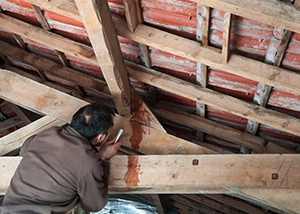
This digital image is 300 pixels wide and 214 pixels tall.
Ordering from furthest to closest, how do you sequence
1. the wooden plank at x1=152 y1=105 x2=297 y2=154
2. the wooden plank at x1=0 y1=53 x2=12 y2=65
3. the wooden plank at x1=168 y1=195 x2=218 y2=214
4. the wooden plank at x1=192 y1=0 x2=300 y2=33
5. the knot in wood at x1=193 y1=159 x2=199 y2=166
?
the wooden plank at x1=168 y1=195 x2=218 y2=214 → the wooden plank at x1=0 y1=53 x2=12 y2=65 → the wooden plank at x1=152 y1=105 x2=297 y2=154 → the knot in wood at x1=193 y1=159 x2=199 y2=166 → the wooden plank at x1=192 y1=0 x2=300 y2=33

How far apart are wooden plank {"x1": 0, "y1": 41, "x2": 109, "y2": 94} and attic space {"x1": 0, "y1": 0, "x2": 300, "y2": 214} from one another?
12 millimetres

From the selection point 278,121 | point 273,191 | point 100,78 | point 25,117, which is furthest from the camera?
point 25,117

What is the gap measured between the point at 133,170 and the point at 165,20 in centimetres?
123

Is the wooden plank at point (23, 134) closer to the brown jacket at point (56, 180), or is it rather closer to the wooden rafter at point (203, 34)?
the brown jacket at point (56, 180)

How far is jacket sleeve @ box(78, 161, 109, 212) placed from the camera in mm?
1937

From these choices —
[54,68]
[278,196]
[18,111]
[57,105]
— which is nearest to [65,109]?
[57,105]

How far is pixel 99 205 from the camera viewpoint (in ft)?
6.63

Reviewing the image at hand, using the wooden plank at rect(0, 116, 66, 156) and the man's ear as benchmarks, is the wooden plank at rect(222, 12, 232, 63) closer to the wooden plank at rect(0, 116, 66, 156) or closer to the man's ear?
the man's ear

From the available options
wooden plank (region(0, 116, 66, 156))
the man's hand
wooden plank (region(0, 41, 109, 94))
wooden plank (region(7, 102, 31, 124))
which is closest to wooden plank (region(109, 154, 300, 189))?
the man's hand

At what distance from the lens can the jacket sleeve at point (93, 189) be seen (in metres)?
1.94

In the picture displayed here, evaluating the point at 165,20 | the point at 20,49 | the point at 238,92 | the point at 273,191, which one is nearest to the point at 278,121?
the point at 238,92

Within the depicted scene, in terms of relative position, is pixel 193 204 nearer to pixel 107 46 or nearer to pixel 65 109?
pixel 65 109

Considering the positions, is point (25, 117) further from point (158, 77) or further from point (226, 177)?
point (226, 177)

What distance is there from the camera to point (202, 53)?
2150mm
